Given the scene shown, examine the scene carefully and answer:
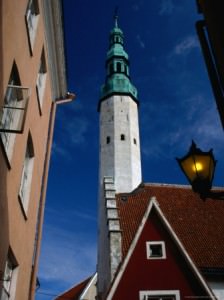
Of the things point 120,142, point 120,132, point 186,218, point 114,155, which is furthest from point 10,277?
point 120,132

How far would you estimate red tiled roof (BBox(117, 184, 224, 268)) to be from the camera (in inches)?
689

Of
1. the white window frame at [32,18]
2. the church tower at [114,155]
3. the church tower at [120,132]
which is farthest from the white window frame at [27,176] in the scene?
the church tower at [120,132]

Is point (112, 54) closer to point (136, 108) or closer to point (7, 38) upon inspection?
point (136, 108)

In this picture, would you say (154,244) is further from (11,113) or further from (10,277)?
(11,113)

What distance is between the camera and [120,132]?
28.1 meters

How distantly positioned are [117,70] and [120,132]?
30.0 feet

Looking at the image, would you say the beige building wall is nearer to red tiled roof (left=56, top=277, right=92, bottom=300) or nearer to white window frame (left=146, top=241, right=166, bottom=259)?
white window frame (left=146, top=241, right=166, bottom=259)

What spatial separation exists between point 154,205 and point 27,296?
8.81 metres

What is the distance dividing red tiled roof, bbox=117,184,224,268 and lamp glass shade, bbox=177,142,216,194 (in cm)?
1310

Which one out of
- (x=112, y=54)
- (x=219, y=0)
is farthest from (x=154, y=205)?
(x=112, y=54)

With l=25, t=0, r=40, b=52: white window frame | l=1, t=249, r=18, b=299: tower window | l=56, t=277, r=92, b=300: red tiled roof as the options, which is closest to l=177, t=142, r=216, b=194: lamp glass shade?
l=1, t=249, r=18, b=299: tower window

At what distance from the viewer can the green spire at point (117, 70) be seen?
31109 mm

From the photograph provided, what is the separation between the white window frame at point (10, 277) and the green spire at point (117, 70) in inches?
915

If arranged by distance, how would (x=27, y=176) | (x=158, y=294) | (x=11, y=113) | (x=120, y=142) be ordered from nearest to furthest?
(x=11, y=113)
(x=27, y=176)
(x=158, y=294)
(x=120, y=142)
